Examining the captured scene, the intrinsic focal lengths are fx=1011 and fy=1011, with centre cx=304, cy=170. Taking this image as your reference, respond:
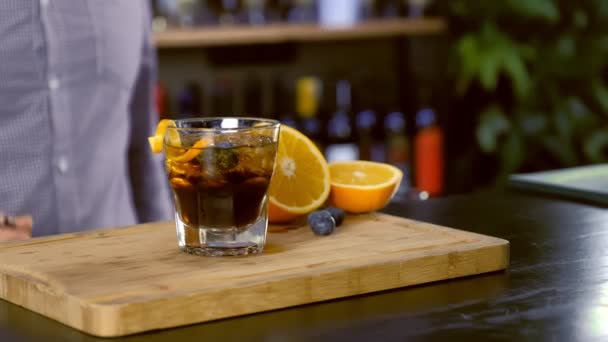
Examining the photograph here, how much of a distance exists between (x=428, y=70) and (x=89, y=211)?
2016 millimetres

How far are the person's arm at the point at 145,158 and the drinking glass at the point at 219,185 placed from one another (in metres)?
0.88

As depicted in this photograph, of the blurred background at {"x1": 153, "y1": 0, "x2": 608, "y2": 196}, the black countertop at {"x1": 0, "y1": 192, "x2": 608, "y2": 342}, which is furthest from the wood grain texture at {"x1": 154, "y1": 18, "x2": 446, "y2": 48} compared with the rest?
the black countertop at {"x1": 0, "y1": 192, "x2": 608, "y2": 342}

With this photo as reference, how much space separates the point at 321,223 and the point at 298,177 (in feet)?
0.40

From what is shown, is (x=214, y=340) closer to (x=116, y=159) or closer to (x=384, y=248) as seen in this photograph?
(x=384, y=248)

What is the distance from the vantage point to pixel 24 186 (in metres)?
1.56

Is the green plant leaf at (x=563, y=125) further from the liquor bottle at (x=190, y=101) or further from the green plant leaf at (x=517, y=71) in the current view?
the liquor bottle at (x=190, y=101)

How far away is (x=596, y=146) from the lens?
10.6 ft

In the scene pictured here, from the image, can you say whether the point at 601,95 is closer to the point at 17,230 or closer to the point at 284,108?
the point at 284,108

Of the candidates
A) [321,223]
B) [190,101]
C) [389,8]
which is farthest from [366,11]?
[321,223]

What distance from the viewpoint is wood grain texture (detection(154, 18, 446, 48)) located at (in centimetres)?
266

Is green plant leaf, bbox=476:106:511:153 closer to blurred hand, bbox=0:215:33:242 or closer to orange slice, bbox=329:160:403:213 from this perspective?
orange slice, bbox=329:160:403:213

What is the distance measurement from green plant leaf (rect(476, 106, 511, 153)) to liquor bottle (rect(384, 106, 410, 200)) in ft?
0.81

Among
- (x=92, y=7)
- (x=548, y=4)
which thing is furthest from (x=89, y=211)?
(x=548, y=4)

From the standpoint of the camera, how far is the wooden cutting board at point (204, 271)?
84 cm
